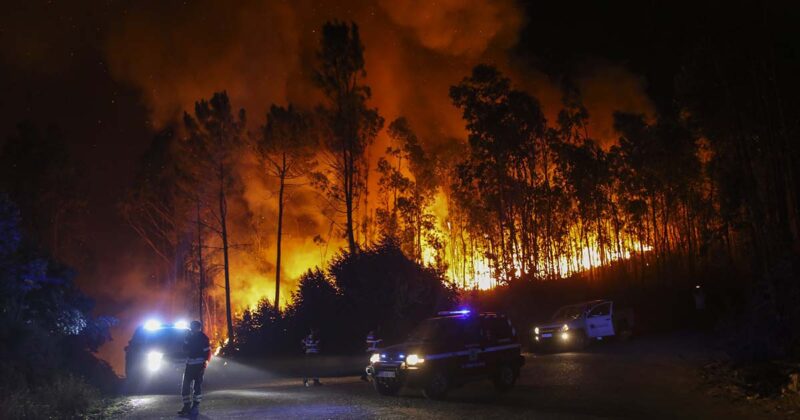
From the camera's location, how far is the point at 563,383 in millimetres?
16172

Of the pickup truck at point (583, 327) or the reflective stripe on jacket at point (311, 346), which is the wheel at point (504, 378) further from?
the pickup truck at point (583, 327)

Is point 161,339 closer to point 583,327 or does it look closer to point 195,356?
point 195,356

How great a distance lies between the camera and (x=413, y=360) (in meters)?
14.7

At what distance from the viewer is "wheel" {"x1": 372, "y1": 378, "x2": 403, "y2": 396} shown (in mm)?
15153

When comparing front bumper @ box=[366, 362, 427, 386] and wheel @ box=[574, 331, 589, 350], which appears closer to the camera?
front bumper @ box=[366, 362, 427, 386]

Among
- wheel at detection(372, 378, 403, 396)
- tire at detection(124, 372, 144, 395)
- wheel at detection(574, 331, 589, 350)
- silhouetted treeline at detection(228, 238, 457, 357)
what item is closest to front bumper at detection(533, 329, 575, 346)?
wheel at detection(574, 331, 589, 350)

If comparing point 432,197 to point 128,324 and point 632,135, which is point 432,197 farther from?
point 128,324

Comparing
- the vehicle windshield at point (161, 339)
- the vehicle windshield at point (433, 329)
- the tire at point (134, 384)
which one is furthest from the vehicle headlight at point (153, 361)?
the vehicle windshield at point (433, 329)

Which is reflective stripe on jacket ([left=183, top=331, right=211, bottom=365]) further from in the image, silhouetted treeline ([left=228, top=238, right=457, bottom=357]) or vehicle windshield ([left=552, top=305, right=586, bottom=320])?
vehicle windshield ([left=552, top=305, right=586, bottom=320])

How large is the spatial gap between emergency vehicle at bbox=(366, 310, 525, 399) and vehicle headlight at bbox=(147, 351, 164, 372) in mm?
6799

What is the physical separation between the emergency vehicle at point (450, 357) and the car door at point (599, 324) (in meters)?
10.8

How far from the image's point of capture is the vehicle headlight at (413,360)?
1466cm

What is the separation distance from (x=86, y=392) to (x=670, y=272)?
34557 millimetres

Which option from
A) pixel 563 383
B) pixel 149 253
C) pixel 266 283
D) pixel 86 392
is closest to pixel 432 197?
pixel 266 283
